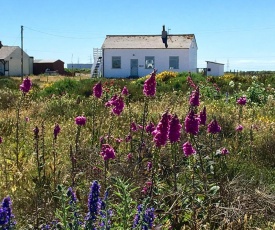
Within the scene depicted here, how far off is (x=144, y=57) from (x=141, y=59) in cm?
32

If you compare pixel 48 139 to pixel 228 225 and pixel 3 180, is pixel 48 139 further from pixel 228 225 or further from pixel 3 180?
pixel 228 225

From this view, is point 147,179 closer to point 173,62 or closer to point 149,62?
point 173,62

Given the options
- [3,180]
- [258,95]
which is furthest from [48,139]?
[258,95]

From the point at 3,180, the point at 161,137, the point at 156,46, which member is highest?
the point at 156,46

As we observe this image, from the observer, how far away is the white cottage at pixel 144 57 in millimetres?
44750

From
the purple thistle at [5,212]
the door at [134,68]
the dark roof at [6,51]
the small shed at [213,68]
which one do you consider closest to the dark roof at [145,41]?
the door at [134,68]

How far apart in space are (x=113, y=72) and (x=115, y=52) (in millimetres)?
1818

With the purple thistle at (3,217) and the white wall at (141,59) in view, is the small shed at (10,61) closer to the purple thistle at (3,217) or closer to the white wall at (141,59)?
the white wall at (141,59)

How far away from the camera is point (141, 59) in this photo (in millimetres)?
45281

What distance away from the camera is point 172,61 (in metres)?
44.9

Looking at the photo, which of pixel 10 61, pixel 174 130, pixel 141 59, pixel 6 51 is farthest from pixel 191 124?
pixel 6 51

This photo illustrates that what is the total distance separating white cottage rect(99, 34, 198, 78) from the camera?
147 feet

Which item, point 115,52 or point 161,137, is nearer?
point 161,137

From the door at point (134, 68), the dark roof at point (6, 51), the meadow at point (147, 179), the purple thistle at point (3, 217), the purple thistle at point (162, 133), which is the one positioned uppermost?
the dark roof at point (6, 51)
